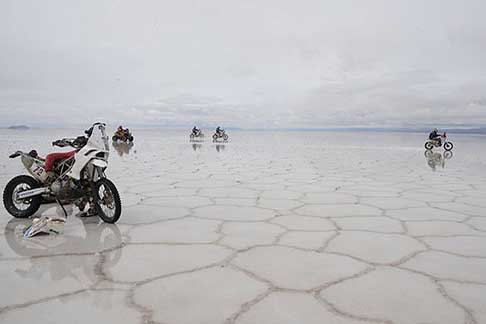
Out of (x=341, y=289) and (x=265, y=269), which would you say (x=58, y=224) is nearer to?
(x=265, y=269)

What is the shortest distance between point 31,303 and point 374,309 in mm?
1788

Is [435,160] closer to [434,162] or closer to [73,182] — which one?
[434,162]

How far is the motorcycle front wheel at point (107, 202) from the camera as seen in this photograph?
3.51 metres

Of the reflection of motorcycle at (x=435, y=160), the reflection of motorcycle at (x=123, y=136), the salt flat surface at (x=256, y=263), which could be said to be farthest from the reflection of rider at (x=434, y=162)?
the reflection of motorcycle at (x=123, y=136)

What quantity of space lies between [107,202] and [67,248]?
2.74ft

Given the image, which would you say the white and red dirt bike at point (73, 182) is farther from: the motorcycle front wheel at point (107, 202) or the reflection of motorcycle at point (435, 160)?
the reflection of motorcycle at point (435, 160)

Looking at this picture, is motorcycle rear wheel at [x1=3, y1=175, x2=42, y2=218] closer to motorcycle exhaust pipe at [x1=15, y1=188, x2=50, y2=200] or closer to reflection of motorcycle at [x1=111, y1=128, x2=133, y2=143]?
motorcycle exhaust pipe at [x1=15, y1=188, x2=50, y2=200]

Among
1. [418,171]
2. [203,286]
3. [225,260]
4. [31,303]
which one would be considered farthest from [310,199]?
[418,171]

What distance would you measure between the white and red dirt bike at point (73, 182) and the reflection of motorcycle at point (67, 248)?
217mm

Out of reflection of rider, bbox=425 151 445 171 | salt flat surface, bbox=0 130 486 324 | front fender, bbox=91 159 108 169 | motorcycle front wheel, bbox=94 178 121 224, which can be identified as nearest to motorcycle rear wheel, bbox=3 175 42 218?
salt flat surface, bbox=0 130 486 324

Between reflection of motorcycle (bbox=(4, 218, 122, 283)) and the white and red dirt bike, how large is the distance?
217 mm

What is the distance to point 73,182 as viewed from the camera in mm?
3824

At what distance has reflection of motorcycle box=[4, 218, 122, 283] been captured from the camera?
7.86ft

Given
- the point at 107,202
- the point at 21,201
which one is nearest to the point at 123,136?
the point at 21,201
